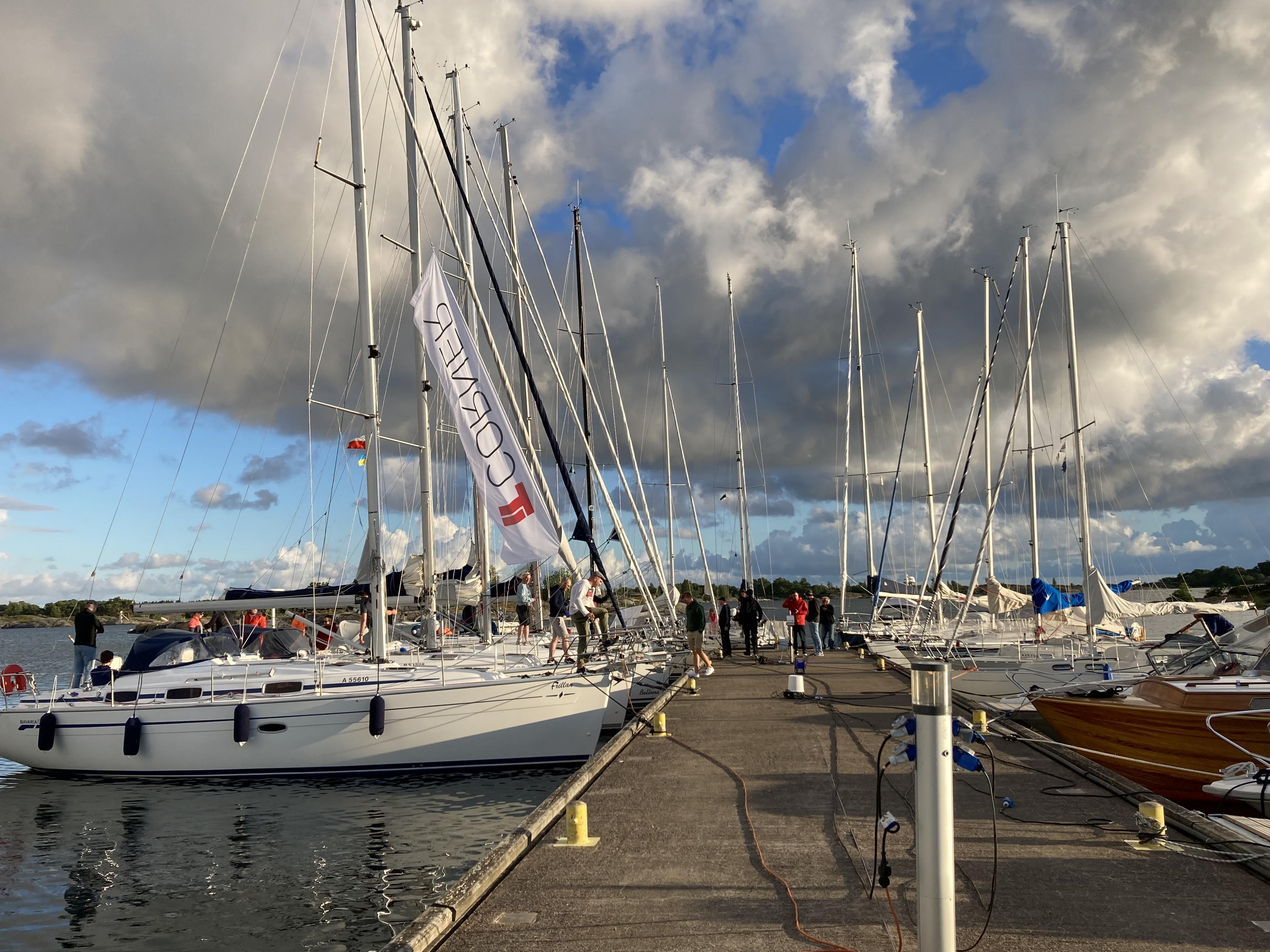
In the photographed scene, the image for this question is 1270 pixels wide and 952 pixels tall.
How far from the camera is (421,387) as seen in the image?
20094 millimetres

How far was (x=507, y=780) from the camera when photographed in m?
15.2

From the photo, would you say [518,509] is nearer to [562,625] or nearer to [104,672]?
[562,625]

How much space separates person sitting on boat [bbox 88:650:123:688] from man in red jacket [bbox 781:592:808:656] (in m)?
16.7

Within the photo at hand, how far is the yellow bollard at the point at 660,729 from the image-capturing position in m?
12.9

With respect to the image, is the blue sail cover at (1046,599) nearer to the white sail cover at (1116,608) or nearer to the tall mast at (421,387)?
the white sail cover at (1116,608)

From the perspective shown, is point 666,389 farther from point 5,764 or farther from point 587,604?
point 5,764

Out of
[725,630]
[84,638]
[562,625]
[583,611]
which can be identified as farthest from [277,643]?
[725,630]

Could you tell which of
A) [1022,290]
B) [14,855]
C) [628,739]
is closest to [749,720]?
[628,739]

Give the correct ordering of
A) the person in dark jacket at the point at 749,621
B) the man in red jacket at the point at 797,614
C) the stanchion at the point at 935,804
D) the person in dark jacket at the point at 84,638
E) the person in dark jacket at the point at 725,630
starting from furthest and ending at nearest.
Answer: the person in dark jacket at the point at 725,630 → the person in dark jacket at the point at 749,621 → the man in red jacket at the point at 797,614 → the person in dark jacket at the point at 84,638 → the stanchion at the point at 935,804

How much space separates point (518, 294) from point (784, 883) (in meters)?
18.7

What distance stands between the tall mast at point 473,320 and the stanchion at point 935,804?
16.0 metres

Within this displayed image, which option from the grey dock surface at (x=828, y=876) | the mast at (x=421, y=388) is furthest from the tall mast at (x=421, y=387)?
the grey dock surface at (x=828, y=876)

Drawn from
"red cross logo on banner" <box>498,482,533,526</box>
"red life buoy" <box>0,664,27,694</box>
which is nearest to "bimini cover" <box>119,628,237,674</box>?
"red life buoy" <box>0,664,27,694</box>

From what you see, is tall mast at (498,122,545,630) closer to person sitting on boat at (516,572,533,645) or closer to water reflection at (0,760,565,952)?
person sitting on boat at (516,572,533,645)
